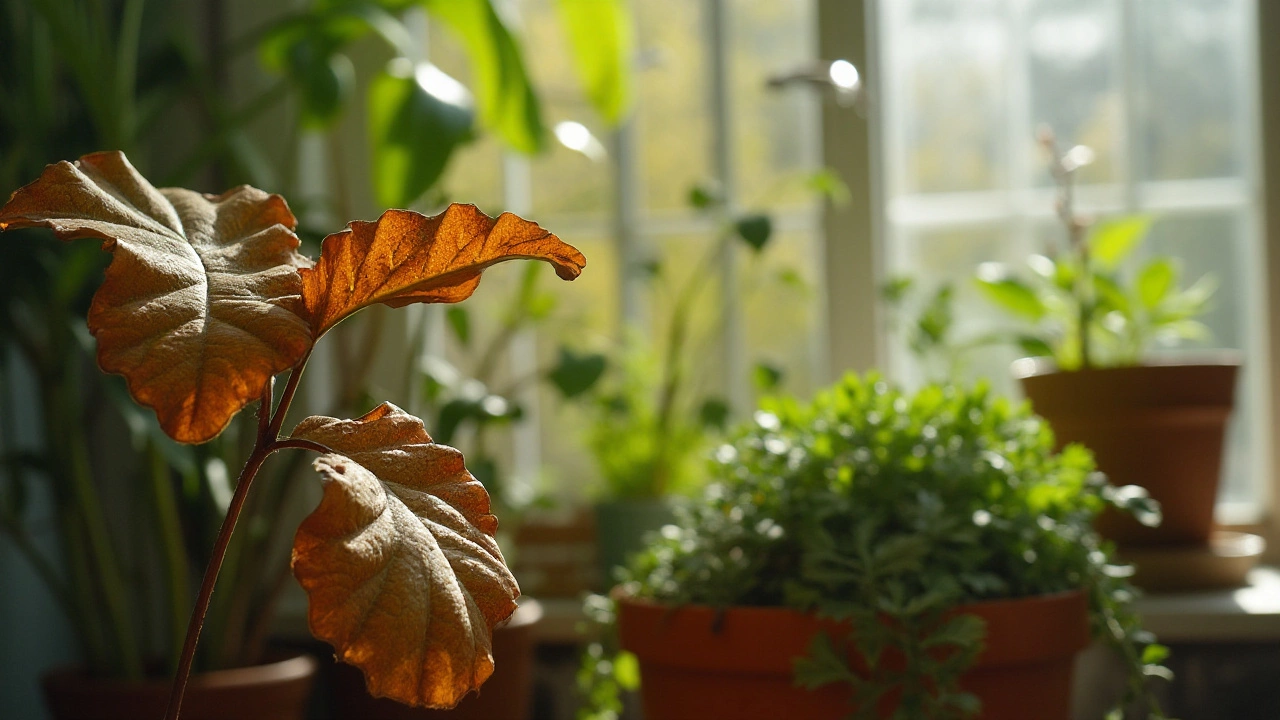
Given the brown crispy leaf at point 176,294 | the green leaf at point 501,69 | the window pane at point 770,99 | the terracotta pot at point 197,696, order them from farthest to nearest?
the window pane at point 770,99 → the green leaf at point 501,69 → the terracotta pot at point 197,696 → the brown crispy leaf at point 176,294

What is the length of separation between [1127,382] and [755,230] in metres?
0.47

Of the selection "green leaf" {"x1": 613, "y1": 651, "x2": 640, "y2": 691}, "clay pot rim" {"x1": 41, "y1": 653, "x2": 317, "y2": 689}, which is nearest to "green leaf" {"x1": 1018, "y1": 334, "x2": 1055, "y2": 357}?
"green leaf" {"x1": 613, "y1": 651, "x2": 640, "y2": 691}

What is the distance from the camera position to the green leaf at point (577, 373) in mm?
1375

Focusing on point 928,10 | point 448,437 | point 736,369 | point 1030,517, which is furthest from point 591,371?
point 928,10

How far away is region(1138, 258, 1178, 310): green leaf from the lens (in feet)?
4.44

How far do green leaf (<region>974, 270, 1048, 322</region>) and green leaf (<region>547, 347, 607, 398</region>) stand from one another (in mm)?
488

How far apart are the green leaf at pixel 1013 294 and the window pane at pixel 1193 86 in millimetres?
385

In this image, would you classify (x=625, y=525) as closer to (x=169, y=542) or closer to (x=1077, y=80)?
(x=169, y=542)

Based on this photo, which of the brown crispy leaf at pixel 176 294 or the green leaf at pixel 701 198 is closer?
the brown crispy leaf at pixel 176 294

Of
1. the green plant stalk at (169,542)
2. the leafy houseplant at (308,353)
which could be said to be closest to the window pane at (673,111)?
the green plant stalk at (169,542)

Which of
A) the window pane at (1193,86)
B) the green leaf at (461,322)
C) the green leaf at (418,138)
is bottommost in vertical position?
the green leaf at (461,322)

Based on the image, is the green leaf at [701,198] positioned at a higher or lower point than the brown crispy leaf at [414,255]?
higher

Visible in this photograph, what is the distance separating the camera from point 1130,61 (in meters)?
1.61

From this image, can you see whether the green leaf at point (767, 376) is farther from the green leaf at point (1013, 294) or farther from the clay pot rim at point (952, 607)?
the clay pot rim at point (952, 607)
